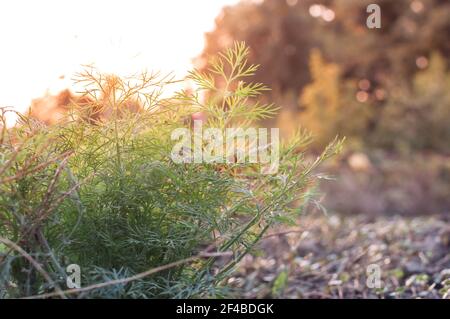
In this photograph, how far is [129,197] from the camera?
1.76 m

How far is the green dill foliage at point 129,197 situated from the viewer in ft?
5.49

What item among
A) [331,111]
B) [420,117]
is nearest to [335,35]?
[331,111]

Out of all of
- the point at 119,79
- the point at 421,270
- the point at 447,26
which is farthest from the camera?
the point at 447,26

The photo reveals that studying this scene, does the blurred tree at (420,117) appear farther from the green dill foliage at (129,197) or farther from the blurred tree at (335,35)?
the green dill foliage at (129,197)

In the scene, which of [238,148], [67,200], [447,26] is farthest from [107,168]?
[447,26]

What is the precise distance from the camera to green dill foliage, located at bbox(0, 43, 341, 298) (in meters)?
1.67

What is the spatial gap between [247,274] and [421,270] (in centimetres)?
95

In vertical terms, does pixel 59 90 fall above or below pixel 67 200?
above

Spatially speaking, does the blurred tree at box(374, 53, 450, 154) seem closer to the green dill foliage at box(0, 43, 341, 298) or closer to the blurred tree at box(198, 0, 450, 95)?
the blurred tree at box(198, 0, 450, 95)

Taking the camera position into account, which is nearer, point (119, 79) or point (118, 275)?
point (118, 275)

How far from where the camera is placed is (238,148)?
193cm

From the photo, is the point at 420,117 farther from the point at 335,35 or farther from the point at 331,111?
the point at 335,35

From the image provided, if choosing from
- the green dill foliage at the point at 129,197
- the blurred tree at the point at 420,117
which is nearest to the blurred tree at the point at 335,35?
the blurred tree at the point at 420,117
